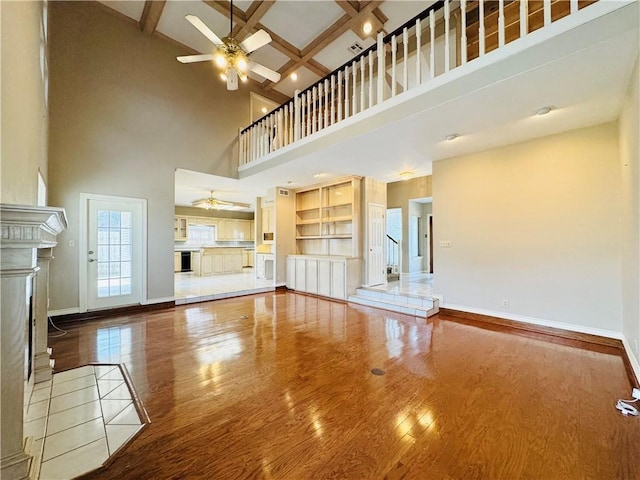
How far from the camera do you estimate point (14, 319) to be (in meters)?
1.34

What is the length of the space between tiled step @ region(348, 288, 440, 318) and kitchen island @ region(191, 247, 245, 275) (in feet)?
17.8

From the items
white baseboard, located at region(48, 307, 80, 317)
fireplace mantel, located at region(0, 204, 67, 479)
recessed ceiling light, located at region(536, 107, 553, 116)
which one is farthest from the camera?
white baseboard, located at region(48, 307, 80, 317)

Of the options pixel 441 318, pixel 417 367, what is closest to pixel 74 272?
Result: pixel 417 367

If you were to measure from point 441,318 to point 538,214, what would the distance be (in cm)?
209

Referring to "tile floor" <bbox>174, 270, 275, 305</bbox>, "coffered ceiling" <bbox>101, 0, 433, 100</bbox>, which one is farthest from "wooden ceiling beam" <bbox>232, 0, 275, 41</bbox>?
"tile floor" <bbox>174, 270, 275, 305</bbox>

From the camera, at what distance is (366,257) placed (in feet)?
20.1

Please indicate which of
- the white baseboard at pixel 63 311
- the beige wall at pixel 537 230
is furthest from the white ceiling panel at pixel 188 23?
the white baseboard at pixel 63 311

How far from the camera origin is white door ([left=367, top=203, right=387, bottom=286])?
6.18 m

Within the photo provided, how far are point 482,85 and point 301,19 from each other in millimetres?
4094

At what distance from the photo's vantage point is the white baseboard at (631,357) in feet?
8.03

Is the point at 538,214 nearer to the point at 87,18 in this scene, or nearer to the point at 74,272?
the point at 74,272

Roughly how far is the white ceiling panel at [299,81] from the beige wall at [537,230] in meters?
4.11

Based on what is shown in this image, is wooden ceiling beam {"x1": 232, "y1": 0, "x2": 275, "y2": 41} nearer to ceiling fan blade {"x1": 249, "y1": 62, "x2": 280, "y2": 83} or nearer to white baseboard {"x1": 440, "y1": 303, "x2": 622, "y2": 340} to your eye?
ceiling fan blade {"x1": 249, "y1": 62, "x2": 280, "y2": 83}

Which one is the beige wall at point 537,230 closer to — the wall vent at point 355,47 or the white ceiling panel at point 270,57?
the wall vent at point 355,47
